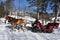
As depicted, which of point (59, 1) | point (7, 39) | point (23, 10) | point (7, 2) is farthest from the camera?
point (7, 2)

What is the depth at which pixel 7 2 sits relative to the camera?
7825cm

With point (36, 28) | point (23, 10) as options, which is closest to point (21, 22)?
point (36, 28)

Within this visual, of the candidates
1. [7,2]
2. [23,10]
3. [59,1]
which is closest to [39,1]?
[59,1]

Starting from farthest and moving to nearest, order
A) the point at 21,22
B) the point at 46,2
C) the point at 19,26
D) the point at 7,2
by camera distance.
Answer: the point at 7,2, the point at 46,2, the point at 19,26, the point at 21,22

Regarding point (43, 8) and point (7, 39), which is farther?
point (43, 8)

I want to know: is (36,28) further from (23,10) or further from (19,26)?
(23,10)

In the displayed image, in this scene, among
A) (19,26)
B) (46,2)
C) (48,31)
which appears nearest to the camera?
(48,31)

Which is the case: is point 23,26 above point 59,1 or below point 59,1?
below

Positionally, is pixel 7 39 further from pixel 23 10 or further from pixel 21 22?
pixel 23 10

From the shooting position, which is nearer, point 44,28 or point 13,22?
point 44,28

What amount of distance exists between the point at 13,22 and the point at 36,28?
7.37 ft

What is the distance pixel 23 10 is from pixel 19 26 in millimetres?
50955

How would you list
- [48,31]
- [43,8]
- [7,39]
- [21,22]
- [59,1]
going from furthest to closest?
[43,8]
[59,1]
[21,22]
[48,31]
[7,39]

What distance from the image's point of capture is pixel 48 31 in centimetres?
1619
